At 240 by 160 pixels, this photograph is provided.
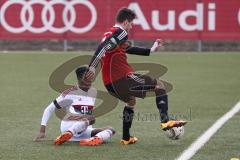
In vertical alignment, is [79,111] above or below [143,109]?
above

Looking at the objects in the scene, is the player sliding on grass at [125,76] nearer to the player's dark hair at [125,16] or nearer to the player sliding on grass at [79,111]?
the player's dark hair at [125,16]

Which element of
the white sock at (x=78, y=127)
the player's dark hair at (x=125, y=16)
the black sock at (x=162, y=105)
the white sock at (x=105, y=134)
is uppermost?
the player's dark hair at (x=125, y=16)

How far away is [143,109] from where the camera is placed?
15125 millimetres

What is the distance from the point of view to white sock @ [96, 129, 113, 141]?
36.1ft

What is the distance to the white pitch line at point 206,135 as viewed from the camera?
33.1 feet

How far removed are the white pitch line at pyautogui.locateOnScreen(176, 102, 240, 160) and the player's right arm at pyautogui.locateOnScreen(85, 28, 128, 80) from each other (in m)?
1.62

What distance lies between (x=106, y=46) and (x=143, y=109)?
466 cm

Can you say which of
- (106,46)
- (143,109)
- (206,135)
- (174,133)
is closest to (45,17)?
(143,109)

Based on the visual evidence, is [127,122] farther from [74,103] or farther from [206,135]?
[206,135]

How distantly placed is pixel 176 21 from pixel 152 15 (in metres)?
0.88

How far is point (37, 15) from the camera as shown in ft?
92.3

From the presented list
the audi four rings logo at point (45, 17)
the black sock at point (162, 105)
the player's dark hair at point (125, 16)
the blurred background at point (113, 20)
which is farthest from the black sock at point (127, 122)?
the audi four rings logo at point (45, 17)

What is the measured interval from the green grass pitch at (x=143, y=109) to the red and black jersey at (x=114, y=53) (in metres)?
0.98

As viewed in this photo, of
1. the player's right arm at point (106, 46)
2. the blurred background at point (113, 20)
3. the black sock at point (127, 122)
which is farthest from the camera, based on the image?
the blurred background at point (113, 20)
